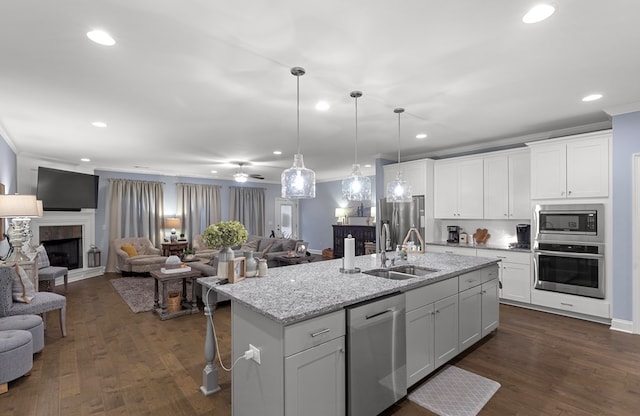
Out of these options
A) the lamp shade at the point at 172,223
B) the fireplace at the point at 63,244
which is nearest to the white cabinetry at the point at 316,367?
the fireplace at the point at 63,244

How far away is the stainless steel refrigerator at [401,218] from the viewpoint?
571cm

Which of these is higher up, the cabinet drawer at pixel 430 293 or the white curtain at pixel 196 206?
the white curtain at pixel 196 206

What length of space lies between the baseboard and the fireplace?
31.1 ft

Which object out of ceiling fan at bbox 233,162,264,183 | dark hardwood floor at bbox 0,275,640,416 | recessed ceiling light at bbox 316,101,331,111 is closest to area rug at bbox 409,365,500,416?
dark hardwood floor at bbox 0,275,640,416

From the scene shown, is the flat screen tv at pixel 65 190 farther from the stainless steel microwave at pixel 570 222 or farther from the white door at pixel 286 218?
the stainless steel microwave at pixel 570 222

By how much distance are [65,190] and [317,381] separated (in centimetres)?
731

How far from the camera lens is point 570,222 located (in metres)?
4.05

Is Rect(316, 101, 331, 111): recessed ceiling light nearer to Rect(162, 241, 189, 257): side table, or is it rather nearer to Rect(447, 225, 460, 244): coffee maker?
Rect(447, 225, 460, 244): coffee maker

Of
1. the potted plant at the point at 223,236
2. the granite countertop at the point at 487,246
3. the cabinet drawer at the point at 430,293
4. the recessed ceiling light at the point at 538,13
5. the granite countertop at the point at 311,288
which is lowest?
the cabinet drawer at the point at 430,293

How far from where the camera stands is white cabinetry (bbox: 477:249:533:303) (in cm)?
Result: 446

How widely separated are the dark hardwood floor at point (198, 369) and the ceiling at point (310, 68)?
8.65ft

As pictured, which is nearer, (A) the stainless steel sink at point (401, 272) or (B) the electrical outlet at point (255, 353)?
(B) the electrical outlet at point (255, 353)

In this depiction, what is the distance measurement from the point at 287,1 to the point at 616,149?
13.8ft

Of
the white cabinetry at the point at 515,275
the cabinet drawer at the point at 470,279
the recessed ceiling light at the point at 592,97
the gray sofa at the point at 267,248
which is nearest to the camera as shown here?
the cabinet drawer at the point at 470,279
